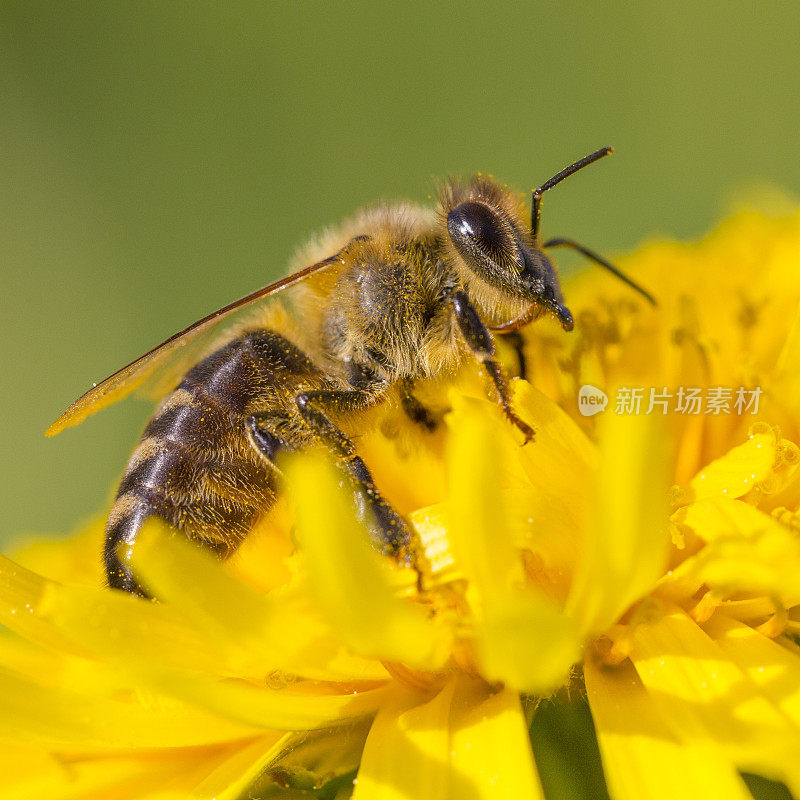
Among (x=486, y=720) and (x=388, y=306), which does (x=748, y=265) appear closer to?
(x=388, y=306)

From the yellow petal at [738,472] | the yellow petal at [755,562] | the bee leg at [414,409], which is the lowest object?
the yellow petal at [738,472]

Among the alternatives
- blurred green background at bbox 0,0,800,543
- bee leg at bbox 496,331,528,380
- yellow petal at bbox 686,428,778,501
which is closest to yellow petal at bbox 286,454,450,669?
yellow petal at bbox 686,428,778,501

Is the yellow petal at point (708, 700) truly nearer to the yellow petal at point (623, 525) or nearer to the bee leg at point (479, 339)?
the yellow petal at point (623, 525)

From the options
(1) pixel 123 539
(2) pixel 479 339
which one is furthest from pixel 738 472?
(1) pixel 123 539

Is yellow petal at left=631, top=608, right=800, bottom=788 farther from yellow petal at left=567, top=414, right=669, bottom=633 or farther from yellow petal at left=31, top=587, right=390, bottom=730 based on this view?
yellow petal at left=31, top=587, right=390, bottom=730

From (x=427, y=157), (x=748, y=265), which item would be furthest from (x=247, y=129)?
(x=748, y=265)

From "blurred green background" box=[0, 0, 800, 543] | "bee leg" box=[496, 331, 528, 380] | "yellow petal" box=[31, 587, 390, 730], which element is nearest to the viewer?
"yellow petal" box=[31, 587, 390, 730]

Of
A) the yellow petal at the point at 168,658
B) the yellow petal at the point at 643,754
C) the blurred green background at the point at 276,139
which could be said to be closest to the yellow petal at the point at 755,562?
the yellow petal at the point at 643,754
